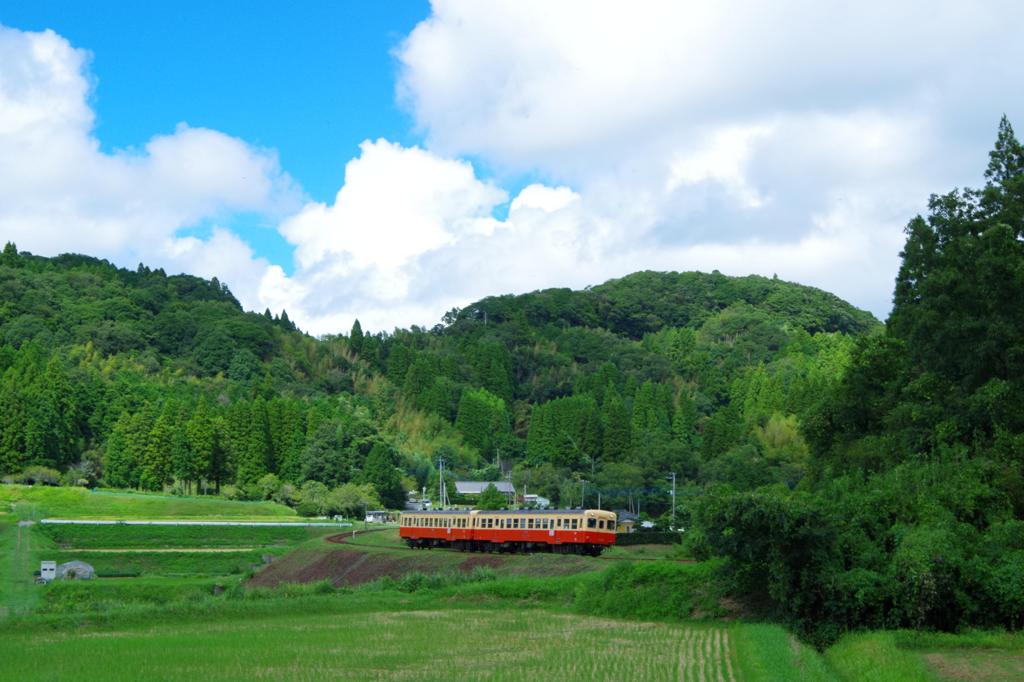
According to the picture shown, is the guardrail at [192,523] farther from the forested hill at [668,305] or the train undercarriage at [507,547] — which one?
the forested hill at [668,305]

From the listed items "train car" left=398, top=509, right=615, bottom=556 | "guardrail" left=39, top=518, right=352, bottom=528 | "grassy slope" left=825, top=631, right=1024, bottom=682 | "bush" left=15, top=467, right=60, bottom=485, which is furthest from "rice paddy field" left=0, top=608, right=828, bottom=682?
"bush" left=15, top=467, right=60, bottom=485

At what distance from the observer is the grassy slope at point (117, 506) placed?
58.7 m

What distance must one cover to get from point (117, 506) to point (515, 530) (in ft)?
94.2

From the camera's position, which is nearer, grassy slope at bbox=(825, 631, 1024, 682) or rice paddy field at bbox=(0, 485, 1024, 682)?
grassy slope at bbox=(825, 631, 1024, 682)

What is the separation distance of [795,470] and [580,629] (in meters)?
44.5

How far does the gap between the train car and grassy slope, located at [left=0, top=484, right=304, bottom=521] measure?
1714cm

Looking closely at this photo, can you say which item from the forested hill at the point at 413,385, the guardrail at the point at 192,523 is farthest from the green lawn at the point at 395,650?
the forested hill at the point at 413,385

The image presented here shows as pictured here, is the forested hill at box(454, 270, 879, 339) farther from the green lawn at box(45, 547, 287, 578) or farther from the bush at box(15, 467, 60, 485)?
the green lawn at box(45, 547, 287, 578)

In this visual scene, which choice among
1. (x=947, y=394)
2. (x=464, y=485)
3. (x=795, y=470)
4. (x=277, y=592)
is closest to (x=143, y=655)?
(x=277, y=592)

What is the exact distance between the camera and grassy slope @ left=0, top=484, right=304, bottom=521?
58719 millimetres

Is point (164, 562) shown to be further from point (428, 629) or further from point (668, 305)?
point (668, 305)

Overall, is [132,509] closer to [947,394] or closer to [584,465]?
[584,465]

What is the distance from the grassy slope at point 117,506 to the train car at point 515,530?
17.1 m

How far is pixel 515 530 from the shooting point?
43344mm
